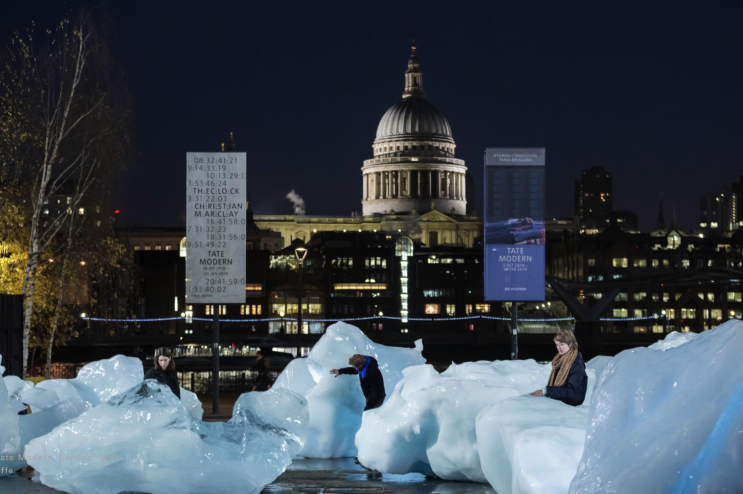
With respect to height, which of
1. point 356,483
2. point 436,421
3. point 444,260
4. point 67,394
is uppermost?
point 444,260

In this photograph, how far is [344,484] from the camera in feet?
45.1

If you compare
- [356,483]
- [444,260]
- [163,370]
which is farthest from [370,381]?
[444,260]

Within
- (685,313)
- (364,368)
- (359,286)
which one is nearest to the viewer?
(364,368)

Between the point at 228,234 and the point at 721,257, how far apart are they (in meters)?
139

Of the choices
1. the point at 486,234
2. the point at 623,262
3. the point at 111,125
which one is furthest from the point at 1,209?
the point at 623,262

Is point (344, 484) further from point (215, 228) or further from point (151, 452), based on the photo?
point (215, 228)

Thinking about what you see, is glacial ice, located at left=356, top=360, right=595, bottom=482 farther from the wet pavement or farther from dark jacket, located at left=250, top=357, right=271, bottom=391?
dark jacket, located at left=250, top=357, right=271, bottom=391

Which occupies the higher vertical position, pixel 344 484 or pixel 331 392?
pixel 331 392

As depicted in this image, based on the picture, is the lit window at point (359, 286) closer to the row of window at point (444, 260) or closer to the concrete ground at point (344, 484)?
the row of window at point (444, 260)

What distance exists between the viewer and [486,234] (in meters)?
23.1

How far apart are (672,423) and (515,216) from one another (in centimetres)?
1399

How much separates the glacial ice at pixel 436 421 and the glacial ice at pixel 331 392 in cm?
137

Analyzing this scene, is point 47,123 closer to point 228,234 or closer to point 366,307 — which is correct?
point 228,234

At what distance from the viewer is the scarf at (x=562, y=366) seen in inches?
481
